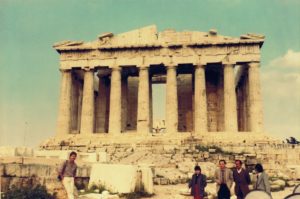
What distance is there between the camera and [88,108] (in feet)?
94.8

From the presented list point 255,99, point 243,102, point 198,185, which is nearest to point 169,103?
point 255,99

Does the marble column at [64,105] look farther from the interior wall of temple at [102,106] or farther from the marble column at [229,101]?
the marble column at [229,101]

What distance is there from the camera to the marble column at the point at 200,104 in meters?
27.4

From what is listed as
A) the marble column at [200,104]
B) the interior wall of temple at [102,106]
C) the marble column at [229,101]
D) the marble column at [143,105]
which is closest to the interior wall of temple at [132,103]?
the interior wall of temple at [102,106]

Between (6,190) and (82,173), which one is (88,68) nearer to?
(82,173)

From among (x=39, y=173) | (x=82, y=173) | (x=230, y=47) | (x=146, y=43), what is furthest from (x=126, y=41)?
(x=39, y=173)

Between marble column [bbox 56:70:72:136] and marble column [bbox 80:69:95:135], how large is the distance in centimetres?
116

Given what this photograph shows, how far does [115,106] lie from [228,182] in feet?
65.7

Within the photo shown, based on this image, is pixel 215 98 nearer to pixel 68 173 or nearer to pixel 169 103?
pixel 169 103

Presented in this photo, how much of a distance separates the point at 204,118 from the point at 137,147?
5903mm

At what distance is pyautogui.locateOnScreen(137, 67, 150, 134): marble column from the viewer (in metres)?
27.7

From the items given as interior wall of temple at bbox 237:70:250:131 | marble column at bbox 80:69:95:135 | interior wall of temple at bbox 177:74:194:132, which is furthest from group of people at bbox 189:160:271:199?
interior wall of temple at bbox 177:74:194:132

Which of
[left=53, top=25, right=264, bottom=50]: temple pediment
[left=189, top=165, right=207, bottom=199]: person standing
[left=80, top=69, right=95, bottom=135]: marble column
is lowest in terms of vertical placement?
[left=189, top=165, right=207, bottom=199]: person standing

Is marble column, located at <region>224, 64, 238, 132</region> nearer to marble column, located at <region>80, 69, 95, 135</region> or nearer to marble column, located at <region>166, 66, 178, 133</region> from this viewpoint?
marble column, located at <region>166, 66, 178, 133</region>
